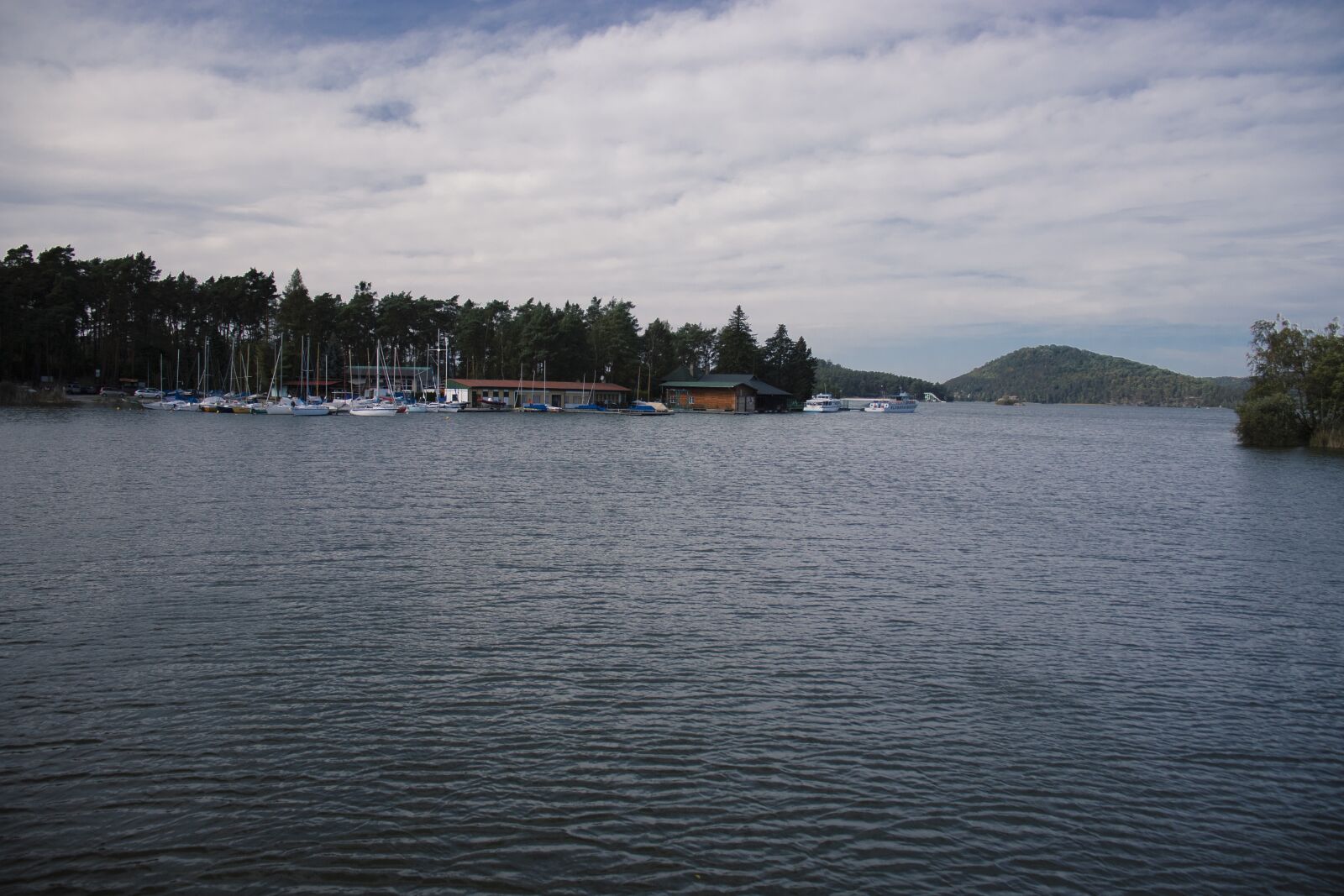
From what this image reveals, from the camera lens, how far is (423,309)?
15625 cm

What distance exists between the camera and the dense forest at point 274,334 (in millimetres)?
116250

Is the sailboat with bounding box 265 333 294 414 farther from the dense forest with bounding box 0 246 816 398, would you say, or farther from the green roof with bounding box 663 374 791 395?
the green roof with bounding box 663 374 791 395

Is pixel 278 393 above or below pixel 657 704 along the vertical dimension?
above

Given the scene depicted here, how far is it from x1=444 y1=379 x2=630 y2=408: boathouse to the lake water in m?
107

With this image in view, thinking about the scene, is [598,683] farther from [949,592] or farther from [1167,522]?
[1167,522]

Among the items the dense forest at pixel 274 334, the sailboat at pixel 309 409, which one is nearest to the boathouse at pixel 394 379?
the dense forest at pixel 274 334

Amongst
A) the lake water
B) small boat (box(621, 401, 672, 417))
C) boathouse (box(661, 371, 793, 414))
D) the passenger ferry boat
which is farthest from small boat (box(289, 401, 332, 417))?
the passenger ferry boat

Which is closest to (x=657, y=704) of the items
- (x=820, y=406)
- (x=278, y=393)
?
(x=278, y=393)

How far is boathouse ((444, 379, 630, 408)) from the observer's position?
13450 cm

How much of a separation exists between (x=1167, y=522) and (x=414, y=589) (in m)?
26.2

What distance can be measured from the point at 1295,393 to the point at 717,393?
88848 millimetres

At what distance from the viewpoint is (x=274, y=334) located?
14025 centimetres

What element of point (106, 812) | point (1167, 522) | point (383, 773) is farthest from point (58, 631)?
point (1167, 522)

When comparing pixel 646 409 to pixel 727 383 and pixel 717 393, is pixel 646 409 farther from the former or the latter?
pixel 727 383
